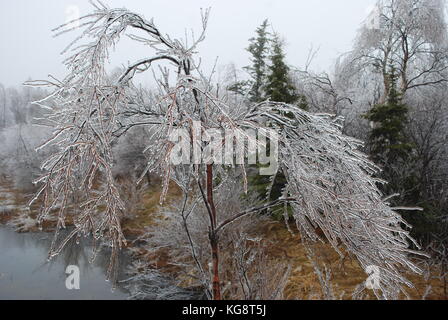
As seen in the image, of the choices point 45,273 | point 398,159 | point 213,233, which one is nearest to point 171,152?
point 213,233

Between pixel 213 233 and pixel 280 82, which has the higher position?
pixel 280 82

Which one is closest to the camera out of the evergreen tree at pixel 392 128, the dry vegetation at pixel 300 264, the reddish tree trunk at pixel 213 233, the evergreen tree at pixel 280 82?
the reddish tree trunk at pixel 213 233

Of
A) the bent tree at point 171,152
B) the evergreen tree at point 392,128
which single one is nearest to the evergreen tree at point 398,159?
the evergreen tree at point 392,128

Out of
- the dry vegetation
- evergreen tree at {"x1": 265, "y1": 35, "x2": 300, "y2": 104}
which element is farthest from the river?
evergreen tree at {"x1": 265, "y1": 35, "x2": 300, "y2": 104}

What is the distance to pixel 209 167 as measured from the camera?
9.68ft

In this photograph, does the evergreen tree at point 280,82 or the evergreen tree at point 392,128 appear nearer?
the evergreen tree at point 392,128

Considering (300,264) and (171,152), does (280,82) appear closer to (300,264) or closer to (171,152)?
(300,264)

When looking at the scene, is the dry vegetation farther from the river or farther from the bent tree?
the river

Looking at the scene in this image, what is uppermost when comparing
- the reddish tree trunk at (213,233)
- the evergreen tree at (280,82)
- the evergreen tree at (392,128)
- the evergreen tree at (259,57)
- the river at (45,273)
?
the evergreen tree at (259,57)

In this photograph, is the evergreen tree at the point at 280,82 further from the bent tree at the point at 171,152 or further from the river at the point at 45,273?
the river at the point at 45,273

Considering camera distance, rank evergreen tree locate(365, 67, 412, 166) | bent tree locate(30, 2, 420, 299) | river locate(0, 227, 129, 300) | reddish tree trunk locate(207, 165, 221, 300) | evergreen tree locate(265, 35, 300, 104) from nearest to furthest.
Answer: bent tree locate(30, 2, 420, 299) < reddish tree trunk locate(207, 165, 221, 300) < evergreen tree locate(365, 67, 412, 166) < evergreen tree locate(265, 35, 300, 104) < river locate(0, 227, 129, 300)

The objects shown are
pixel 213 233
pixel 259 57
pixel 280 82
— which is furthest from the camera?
pixel 259 57

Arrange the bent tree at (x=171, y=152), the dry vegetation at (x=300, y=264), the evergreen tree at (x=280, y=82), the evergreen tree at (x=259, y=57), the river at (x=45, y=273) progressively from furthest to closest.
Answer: the evergreen tree at (x=259, y=57)
the river at (x=45, y=273)
the evergreen tree at (x=280, y=82)
the dry vegetation at (x=300, y=264)
the bent tree at (x=171, y=152)

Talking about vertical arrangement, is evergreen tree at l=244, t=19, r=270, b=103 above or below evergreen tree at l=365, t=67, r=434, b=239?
above
